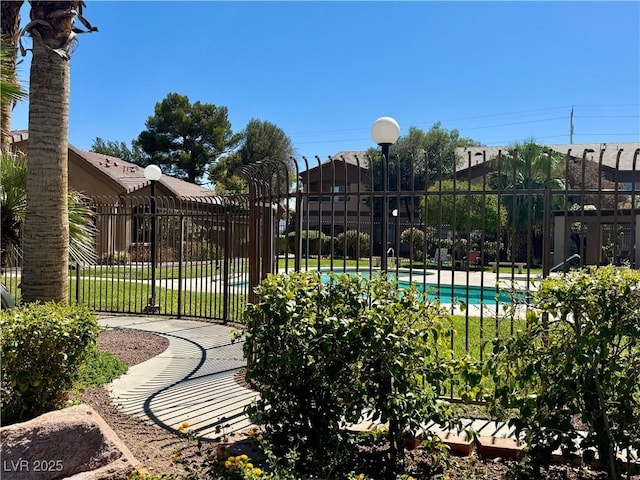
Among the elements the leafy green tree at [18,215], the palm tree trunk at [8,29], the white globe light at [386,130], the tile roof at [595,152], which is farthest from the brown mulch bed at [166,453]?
the tile roof at [595,152]

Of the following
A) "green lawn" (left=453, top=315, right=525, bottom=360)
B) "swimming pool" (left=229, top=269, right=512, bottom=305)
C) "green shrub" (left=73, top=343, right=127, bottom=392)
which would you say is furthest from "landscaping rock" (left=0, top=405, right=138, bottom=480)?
"green lawn" (left=453, top=315, right=525, bottom=360)

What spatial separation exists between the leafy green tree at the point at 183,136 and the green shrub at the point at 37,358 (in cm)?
3989

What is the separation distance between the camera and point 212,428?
4398 mm

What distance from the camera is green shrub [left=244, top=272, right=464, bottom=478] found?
10.7ft

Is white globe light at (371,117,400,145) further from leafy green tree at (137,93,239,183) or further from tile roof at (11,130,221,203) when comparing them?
leafy green tree at (137,93,239,183)

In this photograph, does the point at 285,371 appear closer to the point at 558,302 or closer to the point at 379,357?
the point at 379,357

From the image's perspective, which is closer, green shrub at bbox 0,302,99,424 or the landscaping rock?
the landscaping rock

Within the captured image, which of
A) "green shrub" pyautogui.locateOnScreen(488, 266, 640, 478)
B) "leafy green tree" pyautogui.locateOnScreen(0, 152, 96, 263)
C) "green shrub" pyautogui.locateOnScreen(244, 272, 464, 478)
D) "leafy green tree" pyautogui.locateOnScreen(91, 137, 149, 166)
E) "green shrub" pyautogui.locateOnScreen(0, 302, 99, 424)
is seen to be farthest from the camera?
"leafy green tree" pyautogui.locateOnScreen(91, 137, 149, 166)

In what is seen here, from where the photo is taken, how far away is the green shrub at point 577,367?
117 inches

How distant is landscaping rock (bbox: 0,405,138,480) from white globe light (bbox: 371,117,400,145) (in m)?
4.01

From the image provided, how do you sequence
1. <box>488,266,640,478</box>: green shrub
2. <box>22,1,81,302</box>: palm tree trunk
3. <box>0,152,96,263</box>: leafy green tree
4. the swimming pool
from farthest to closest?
<box>0,152,96,263</box>: leafy green tree < <box>22,1,81,302</box>: palm tree trunk < the swimming pool < <box>488,266,640,478</box>: green shrub

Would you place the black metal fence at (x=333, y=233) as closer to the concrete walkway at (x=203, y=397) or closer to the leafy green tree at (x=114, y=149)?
the concrete walkway at (x=203, y=397)

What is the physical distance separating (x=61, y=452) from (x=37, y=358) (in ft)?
3.35

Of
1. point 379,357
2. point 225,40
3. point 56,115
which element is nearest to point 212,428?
point 379,357
